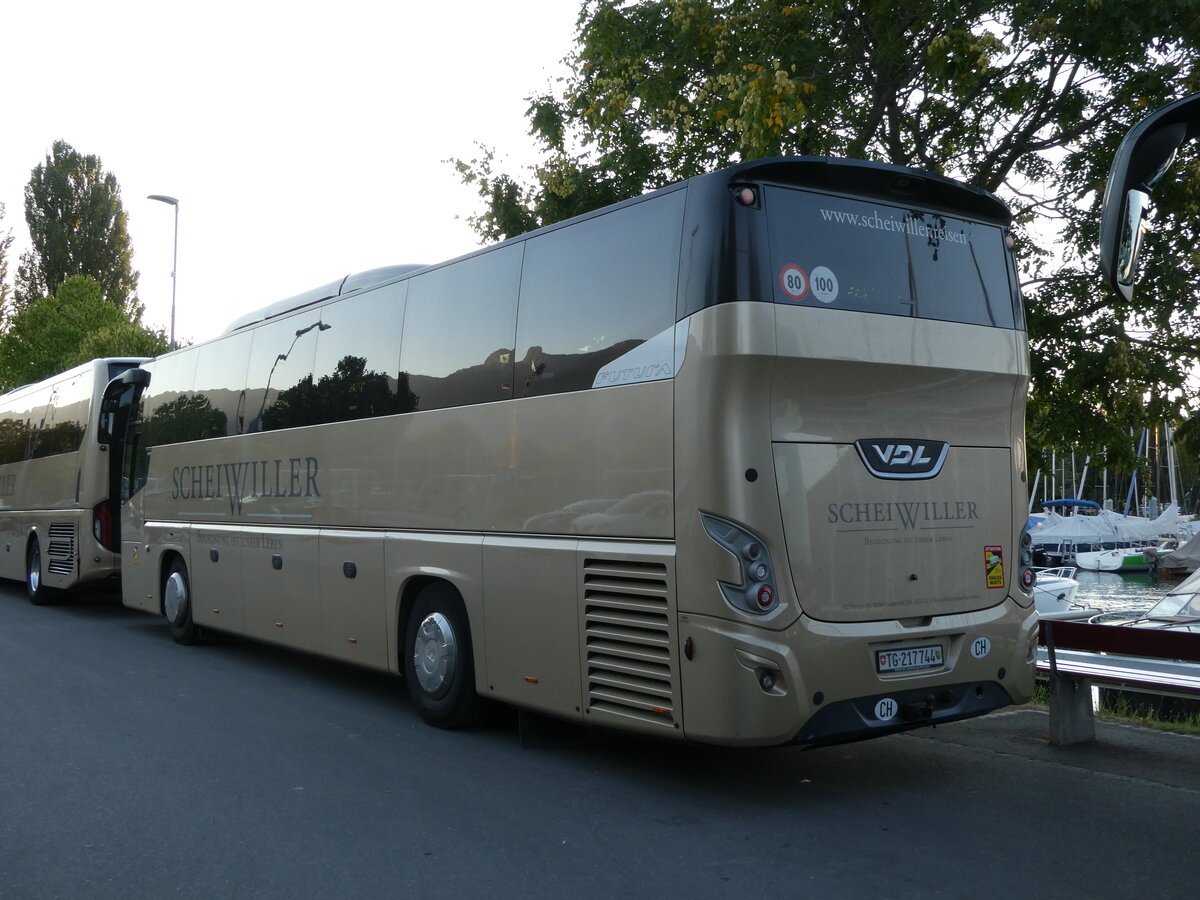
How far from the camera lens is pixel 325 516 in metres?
9.92

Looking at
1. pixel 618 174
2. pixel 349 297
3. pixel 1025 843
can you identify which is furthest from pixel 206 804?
pixel 618 174

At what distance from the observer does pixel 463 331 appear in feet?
27.6

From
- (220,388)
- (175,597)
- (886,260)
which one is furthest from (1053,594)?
(886,260)

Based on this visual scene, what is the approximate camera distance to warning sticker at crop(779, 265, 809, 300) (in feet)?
21.0

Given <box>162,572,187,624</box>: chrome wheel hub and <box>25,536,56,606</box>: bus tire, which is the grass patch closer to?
<box>162,572,187,624</box>: chrome wheel hub

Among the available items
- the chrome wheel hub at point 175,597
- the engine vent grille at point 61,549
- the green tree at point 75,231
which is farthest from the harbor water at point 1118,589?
the green tree at point 75,231

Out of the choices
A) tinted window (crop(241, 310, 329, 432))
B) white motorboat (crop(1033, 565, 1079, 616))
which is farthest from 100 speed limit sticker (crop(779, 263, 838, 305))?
white motorboat (crop(1033, 565, 1079, 616))

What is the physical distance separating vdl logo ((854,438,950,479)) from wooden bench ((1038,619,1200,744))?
1579 mm

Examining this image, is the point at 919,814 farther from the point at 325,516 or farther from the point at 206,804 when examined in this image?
the point at 325,516

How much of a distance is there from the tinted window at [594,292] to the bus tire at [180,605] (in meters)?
6.90

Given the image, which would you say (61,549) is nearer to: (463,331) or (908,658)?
(463,331)

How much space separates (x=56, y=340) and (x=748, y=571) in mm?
47128

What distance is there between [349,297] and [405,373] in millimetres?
1476

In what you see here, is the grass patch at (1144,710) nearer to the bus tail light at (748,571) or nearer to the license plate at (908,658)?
the license plate at (908,658)
